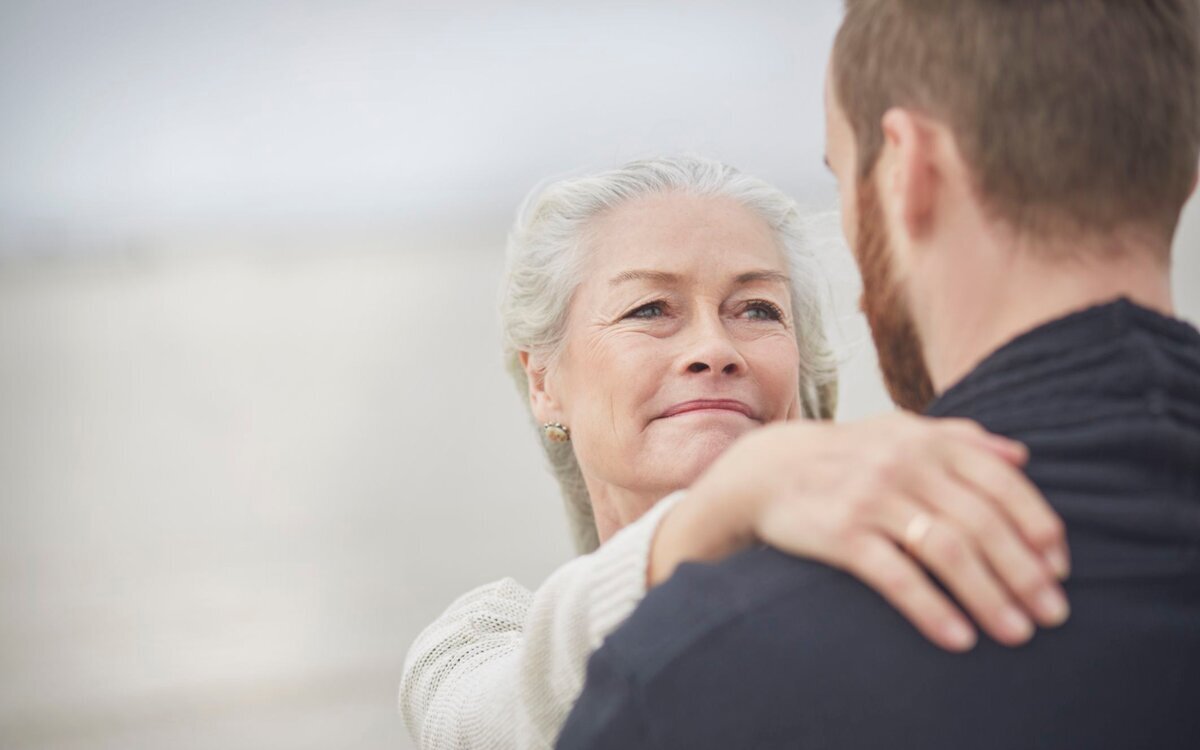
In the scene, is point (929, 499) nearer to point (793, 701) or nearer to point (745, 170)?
point (793, 701)

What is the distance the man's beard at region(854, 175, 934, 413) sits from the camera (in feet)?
3.49

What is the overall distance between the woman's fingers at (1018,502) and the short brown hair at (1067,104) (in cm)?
20

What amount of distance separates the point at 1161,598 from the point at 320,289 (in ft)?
29.5

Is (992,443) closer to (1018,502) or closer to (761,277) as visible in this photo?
(1018,502)

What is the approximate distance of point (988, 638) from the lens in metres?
0.91

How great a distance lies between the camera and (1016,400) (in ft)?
3.18

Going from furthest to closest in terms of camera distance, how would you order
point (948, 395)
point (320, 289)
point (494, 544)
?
1. point (320, 289)
2. point (494, 544)
3. point (948, 395)

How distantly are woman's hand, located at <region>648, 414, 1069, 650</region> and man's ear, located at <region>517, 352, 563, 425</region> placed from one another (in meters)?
1.44

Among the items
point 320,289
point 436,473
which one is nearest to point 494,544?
point 436,473

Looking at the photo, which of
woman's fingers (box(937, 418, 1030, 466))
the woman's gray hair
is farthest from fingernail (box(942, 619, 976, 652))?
the woman's gray hair

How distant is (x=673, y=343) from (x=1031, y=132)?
4.06 feet

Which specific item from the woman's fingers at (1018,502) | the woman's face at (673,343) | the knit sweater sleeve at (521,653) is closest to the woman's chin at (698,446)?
the woman's face at (673,343)

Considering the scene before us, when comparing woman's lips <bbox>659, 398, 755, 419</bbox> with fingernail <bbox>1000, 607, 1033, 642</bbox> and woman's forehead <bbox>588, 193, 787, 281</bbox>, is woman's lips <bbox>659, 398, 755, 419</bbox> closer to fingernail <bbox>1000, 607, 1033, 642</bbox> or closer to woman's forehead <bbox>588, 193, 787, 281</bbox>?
woman's forehead <bbox>588, 193, 787, 281</bbox>

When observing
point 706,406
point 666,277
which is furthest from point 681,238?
point 706,406
